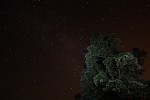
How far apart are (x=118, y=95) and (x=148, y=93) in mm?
2042

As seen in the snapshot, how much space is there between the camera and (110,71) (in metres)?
25.3

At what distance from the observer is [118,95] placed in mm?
25234

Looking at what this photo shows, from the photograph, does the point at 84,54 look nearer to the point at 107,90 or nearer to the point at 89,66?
the point at 89,66

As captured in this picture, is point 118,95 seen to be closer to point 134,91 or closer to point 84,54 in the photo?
point 134,91

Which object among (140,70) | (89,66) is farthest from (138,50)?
(89,66)

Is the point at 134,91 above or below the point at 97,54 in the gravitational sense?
below

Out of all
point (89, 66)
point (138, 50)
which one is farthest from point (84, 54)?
point (138, 50)

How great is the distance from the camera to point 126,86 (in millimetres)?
24906

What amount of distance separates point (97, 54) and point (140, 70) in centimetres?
308

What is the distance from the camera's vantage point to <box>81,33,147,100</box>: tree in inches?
982

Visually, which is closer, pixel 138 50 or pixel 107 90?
pixel 107 90

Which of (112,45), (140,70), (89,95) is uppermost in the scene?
(112,45)

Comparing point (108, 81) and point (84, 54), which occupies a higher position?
point (84, 54)

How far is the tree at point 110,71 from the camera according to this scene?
24938 millimetres
